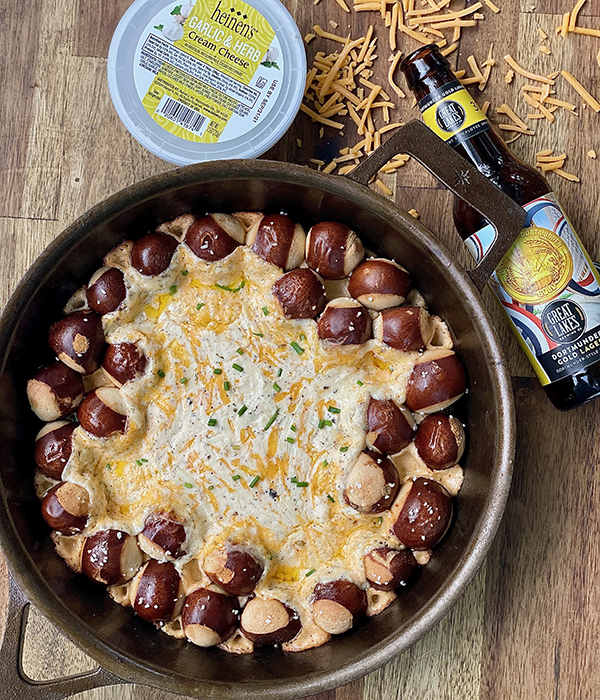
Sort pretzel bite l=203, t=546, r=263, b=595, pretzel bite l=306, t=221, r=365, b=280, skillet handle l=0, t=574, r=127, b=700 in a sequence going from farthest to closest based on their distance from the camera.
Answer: pretzel bite l=306, t=221, r=365, b=280, pretzel bite l=203, t=546, r=263, b=595, skillet handle l=0, t=574, r=127, b=700

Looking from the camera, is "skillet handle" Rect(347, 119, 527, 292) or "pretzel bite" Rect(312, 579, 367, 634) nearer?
"skillet handle" Rect(347, 119, 527, 292)

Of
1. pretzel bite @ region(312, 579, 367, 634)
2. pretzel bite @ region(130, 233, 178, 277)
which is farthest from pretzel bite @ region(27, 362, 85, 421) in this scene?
pretzel bite @ region(312, 579, 367, 634)

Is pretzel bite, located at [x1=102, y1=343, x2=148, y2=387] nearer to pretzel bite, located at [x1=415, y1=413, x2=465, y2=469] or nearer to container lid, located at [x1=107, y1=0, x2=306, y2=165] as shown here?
container lid, located at [x1=107, y1=0, x2=306, y2=165]

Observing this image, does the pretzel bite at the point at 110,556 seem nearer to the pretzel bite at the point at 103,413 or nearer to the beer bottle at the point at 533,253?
the pretzel bite at the point at 103,413

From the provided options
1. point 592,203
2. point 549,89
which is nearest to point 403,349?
point 592,203

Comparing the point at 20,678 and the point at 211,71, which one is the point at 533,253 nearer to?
the point at 211,71

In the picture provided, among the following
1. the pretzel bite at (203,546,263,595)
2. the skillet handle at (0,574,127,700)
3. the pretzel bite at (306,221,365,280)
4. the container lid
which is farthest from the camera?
the container lid

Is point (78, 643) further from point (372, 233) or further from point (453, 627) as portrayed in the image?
point (372, 233)
